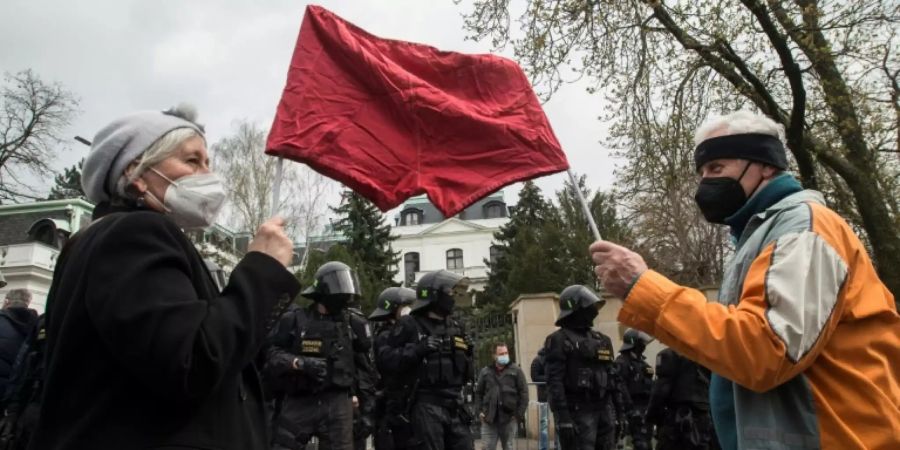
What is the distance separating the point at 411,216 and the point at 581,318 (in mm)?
65838

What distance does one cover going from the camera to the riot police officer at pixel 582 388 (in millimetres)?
9727

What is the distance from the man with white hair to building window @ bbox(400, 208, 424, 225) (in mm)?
73313

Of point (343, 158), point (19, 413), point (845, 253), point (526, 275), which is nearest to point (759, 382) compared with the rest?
point (845, 253)

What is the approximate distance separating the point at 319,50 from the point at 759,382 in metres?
2.85

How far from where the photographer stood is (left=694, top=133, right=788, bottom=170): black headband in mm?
2795

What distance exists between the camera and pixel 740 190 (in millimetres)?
2830

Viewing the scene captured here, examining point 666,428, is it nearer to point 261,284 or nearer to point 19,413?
point 19,413

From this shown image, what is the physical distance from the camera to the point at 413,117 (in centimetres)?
421

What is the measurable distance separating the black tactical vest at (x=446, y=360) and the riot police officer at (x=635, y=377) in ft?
11.6

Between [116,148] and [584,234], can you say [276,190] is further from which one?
[584,234]

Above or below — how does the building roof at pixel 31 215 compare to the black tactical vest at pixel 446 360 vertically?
above

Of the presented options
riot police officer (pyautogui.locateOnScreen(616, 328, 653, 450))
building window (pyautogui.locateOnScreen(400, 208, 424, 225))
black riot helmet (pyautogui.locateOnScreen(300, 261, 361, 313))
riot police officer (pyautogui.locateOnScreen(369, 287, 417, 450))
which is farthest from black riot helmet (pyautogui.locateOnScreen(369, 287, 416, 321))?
building window (pyautogui.locateOnScreen(400, 208, 424, 225))

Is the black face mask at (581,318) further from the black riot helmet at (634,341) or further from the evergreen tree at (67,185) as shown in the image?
the evergreen tree at (67,185)

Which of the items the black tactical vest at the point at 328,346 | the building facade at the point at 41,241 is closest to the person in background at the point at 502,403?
the black tactical vest at the point at 328,346
